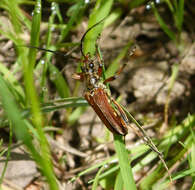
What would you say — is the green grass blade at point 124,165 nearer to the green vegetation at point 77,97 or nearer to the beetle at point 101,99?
the green vegetation at point 77,97

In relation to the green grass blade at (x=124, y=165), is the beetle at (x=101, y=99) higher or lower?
higher

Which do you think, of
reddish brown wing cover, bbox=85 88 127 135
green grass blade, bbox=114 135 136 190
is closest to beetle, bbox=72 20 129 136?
reddish brown wing cover, bbox=85 88 127 135

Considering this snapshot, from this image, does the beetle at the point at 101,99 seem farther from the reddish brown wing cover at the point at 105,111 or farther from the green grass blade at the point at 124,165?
the green grass blade at the point at 124,165

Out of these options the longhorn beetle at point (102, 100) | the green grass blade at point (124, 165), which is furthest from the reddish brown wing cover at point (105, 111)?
the green grass blade at point (124, 165)

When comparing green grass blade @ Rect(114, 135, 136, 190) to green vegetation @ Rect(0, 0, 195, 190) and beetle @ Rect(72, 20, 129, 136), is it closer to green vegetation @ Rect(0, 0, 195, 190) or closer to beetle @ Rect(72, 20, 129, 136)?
green vegetation @ Rect(0, 0, 195, 190)

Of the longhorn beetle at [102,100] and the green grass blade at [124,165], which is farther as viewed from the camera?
the longhorn beetle at [102,100]

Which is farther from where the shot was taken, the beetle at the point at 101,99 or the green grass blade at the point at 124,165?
the beetle at the point at 101,99

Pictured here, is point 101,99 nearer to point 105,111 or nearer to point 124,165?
point 105,111

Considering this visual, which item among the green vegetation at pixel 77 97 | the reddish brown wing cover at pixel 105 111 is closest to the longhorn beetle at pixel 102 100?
the reddish brown wing cover at pixel 105 111
